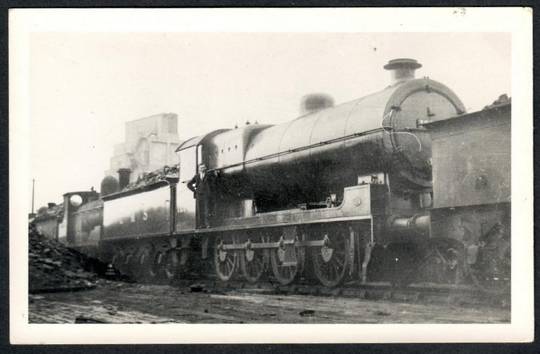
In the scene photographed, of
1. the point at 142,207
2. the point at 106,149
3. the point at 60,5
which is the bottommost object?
the point at 142,207

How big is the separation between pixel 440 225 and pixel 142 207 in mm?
9093

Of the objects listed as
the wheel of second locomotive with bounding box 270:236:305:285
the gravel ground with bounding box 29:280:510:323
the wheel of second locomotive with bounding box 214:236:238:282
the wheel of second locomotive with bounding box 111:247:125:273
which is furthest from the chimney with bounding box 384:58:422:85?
the wheel of second locomotive with bounding box 111:247:125:273

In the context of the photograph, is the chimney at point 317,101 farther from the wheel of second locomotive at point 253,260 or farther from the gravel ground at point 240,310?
the gravel ground at point 240,310

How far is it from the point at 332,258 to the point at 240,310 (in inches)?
89.0

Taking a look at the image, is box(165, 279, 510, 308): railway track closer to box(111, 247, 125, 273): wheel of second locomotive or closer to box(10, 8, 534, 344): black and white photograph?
box(10, 8, 534, 344): black and white photograph

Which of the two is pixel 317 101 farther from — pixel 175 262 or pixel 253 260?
pixel 175 262

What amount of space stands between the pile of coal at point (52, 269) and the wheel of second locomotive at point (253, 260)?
9.69ft

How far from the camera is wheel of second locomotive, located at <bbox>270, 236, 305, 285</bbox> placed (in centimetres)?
1162

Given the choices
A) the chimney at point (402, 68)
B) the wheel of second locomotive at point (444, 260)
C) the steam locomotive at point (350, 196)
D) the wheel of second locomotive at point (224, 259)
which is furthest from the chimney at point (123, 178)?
the wheel of second locomotive at point (444, 260)

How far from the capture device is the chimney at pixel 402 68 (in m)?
10.1

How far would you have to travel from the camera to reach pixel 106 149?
44.7ft

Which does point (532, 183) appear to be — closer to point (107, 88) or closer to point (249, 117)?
point (249, 117)
